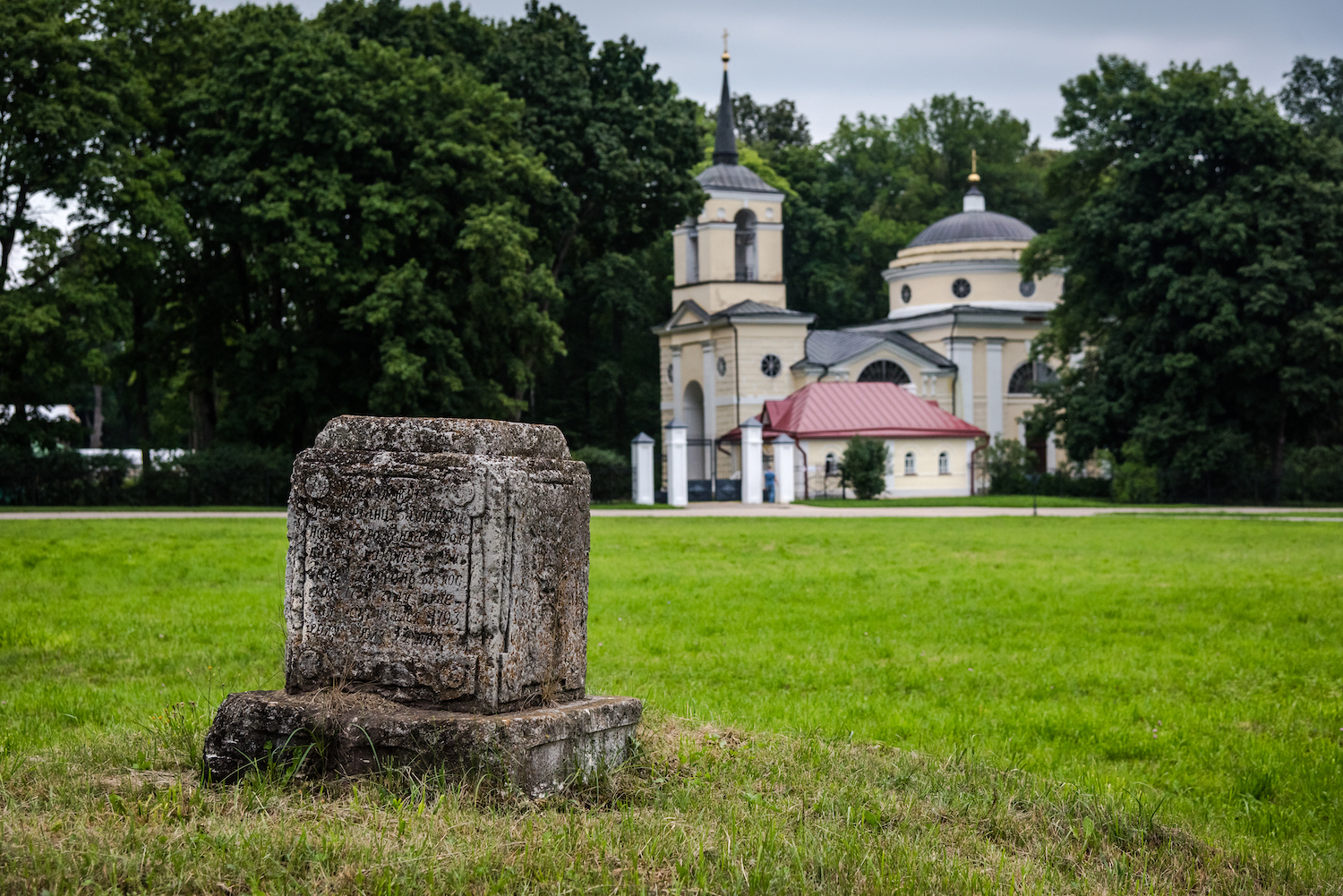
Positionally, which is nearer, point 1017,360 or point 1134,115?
point 1134,115

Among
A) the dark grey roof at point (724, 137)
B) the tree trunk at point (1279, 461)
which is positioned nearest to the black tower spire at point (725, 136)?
the dark grey roof at point (724, 137)

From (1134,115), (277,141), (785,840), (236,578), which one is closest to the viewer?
(785,840)

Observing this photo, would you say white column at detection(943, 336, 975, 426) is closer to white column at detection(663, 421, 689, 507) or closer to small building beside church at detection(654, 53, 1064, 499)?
small building beside church at detection(654, 53, 1064, 499)

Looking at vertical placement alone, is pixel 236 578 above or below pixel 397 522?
below

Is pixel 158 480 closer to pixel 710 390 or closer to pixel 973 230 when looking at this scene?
pixel 710 390

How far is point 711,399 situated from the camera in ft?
166

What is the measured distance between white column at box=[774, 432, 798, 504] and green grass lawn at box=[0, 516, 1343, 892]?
21908 millimetres

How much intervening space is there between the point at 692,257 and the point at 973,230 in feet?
43.2

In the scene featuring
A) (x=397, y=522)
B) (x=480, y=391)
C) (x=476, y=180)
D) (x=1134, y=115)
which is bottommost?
(x=397, y=522)

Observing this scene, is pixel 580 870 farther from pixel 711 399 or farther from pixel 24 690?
pixel 711 399

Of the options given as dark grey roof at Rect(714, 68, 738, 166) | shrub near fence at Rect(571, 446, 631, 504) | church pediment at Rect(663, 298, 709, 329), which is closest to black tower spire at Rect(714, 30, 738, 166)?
dark grey roof at Rect(714, 68, 738, 166)

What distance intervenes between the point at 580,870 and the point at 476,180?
100ft

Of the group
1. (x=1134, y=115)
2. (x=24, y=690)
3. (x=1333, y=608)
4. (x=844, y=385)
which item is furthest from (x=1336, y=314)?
(x=24, y=690)

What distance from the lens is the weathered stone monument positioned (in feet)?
14.4
